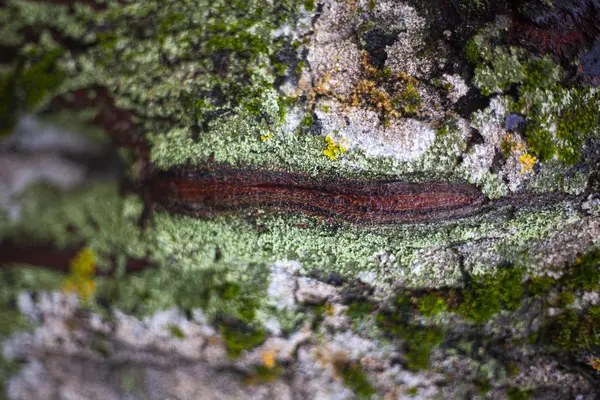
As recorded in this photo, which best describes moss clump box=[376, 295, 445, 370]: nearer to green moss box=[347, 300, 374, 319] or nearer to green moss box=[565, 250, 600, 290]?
green moss box=[347, 300, 374, 319]

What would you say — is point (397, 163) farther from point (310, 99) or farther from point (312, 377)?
point (312, 377)

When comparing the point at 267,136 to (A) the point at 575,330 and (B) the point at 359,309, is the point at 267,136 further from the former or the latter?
(A) the point at 575,330

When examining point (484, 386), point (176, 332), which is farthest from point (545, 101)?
point (176, 332)

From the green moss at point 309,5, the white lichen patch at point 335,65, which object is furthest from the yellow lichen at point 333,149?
the green moss at point 309,5

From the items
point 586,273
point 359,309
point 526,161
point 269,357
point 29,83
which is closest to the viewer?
point 526,161

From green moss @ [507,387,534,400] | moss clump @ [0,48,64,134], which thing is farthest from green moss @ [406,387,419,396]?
moss clump @ [0,48,64,134]

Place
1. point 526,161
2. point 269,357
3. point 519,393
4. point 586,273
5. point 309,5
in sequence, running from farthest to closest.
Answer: point 269,357
point 519,393
point 586,273
point 309,5
point 526,161

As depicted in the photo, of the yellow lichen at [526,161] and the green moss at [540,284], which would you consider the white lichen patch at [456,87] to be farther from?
the green moss at [540,284]
